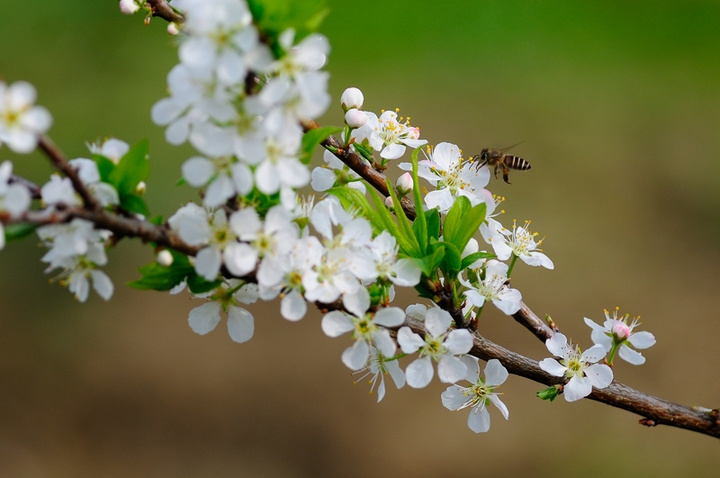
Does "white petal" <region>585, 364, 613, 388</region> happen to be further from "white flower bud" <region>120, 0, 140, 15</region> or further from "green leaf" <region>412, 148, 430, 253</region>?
"white flower bud" <region>120, 0, 140, 15</region>

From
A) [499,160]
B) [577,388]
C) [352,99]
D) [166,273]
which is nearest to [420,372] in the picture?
[577,388]

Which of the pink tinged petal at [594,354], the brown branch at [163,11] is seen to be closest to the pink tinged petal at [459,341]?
the pink tinged petal at [594,354]

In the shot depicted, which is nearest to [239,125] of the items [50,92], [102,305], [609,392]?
[609,392]

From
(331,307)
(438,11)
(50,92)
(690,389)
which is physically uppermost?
(438,11)

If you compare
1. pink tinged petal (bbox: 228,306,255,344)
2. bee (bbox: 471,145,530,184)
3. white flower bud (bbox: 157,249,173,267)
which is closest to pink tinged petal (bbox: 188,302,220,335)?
pink tinged petal (bbox: 228,306,255,344)

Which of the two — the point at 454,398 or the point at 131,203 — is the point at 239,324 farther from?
the point at 454,398

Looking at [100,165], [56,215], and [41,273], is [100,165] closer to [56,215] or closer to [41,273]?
[56,215]
